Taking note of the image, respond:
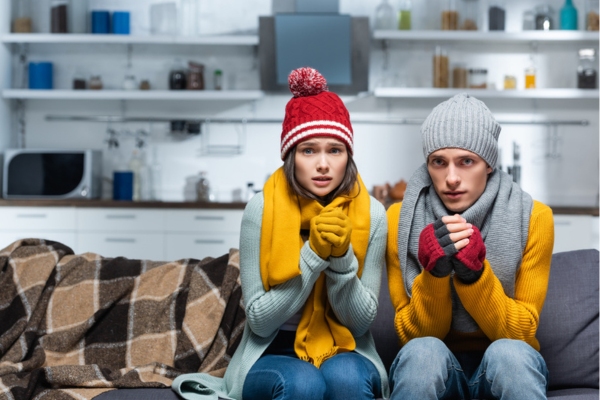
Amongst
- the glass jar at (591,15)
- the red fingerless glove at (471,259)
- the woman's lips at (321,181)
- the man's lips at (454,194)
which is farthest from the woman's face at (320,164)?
the glass jar at (591,15)

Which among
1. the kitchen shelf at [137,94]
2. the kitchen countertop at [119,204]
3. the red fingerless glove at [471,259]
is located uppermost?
the kitchen shelf at [137,94]

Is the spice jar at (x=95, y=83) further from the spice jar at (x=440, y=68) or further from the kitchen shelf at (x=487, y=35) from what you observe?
the spice jar at (x=440, y=68)

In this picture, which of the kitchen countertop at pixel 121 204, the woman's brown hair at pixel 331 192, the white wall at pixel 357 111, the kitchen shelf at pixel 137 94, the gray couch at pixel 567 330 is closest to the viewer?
the woman's brown hair at pixel 331 192

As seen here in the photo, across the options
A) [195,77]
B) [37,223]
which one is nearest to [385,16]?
[195,77]

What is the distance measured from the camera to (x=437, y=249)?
1.66 meters

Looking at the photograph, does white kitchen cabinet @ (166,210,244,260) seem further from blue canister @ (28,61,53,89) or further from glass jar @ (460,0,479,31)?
glass jar @ (460,0,479,31)

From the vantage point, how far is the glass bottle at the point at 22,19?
4723mm

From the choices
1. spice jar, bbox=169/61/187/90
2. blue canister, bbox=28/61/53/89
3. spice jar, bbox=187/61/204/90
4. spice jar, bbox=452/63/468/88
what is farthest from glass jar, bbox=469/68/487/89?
blue canister, bbox=28/61/53/89

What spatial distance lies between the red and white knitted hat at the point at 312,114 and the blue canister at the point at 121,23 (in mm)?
2973

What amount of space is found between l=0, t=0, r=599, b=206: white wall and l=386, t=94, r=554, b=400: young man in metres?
2.85

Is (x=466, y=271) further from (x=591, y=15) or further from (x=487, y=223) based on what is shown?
(x=591, y=15)

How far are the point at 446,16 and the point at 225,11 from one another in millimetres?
1361

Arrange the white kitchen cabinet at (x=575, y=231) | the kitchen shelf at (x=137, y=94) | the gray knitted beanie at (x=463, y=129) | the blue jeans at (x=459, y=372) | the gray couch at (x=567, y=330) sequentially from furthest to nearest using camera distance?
the kitchen shelf at (x=137, y=94) → the white kitchen cabinet at (x=575, y=231) → the gray couch at (x=567, y=330) → the gray knitted beanie at (x=463, y=129) → the blue jeans at (x=459, y=372)

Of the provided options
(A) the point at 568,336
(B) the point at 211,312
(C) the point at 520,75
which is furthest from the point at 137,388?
(C) the point at 520,75
